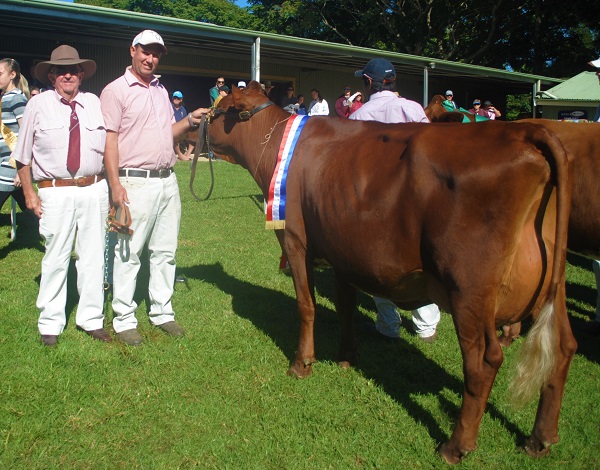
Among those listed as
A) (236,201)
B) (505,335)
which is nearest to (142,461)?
(505,335)

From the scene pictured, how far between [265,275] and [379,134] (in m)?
3.48

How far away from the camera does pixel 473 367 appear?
325 centimetres

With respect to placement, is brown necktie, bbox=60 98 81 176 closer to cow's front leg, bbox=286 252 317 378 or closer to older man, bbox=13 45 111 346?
older man, bbox=13 45 111 346

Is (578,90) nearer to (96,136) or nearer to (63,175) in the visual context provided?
(96,136)

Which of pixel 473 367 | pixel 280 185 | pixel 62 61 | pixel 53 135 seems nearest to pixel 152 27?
pixel 62 61

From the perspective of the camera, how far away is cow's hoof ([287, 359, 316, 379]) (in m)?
4.39

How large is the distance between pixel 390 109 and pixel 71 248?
9.62 feet

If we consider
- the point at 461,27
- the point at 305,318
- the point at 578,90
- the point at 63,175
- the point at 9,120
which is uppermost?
the point at 461,27

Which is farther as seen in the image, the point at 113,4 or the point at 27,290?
A: the point at 113,4

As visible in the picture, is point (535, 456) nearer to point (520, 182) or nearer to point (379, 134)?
point (520, 182)

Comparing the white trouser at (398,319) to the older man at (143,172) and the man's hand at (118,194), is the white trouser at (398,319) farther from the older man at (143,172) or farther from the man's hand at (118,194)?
the man's hand at (118,194)

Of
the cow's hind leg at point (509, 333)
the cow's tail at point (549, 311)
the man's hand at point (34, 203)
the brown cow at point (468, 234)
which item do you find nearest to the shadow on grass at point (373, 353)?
the brown cow at point (468, 234)

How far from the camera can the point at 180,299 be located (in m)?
6.08

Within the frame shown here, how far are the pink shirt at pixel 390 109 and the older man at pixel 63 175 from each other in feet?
7.40
